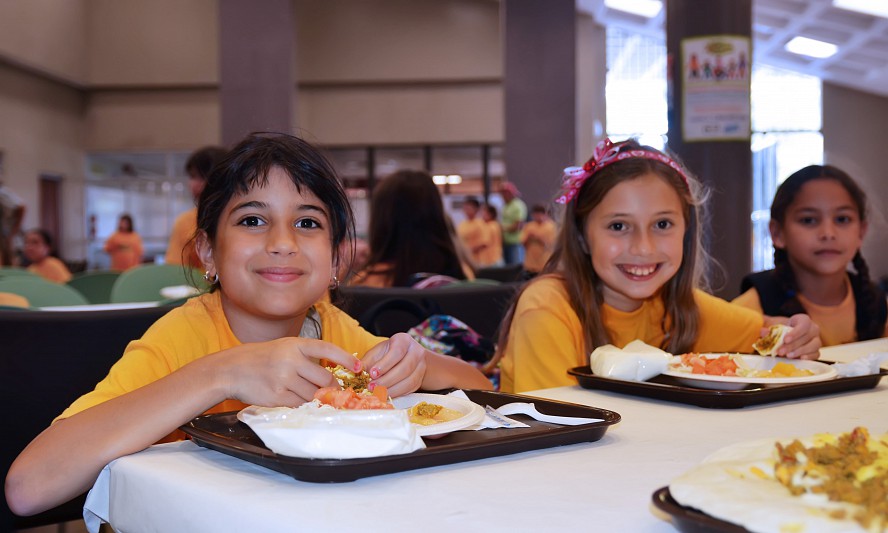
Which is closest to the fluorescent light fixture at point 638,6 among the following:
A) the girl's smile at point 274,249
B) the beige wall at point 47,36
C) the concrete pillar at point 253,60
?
the concrete pillar at point 253,60

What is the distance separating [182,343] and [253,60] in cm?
843

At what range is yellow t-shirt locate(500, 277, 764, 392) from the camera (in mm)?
1807

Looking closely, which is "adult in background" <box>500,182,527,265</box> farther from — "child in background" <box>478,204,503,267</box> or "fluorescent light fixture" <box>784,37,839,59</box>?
"fluorescent light fixture" <box>784,37,839,59</box>

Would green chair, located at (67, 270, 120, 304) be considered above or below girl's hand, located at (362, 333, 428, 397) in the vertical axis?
below

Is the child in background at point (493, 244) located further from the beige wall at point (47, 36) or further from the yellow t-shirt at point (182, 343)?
the yellow t-shirt at point (182, 343)

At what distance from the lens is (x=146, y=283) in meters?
3.61

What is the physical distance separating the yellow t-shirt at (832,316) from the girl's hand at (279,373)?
188 centimetres

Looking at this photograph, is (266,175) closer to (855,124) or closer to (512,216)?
(512,216)

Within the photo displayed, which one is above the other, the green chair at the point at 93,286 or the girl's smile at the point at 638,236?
the girl's smile at the point at 638,236

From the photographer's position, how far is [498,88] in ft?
47.8

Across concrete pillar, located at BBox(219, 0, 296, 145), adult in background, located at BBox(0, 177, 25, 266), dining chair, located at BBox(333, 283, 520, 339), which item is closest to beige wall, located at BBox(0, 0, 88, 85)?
concrete pillar, located at BBox(219, 0, 296, 145)

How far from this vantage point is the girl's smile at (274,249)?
4.95 feet

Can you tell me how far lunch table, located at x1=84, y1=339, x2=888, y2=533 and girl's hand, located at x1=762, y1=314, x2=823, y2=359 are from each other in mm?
523

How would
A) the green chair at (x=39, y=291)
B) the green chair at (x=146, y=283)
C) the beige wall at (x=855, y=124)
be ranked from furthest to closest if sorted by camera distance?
the beige wall at (x=855, y=124)
the green chair at (x=146, y=283)
the green chair at (x=39, y=291)
